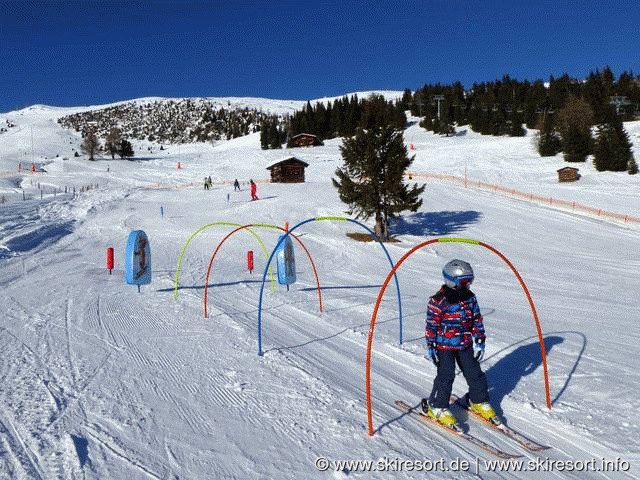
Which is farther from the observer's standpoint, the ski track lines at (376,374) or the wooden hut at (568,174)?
the wooden hut at (568,174)

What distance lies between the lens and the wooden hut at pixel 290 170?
52.9 metres

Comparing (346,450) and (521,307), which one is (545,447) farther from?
(521,307)

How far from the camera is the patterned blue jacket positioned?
5.34 meters

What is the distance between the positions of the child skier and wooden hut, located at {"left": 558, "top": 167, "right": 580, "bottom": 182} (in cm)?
5216

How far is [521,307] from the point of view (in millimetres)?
13453

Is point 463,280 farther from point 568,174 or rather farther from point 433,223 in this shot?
point 568,174

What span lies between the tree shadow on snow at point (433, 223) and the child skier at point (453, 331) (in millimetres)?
27248

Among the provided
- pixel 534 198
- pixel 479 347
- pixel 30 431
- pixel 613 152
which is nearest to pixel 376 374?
pixel 479 347

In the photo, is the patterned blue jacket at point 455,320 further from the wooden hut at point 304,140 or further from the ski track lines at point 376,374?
the wooden hut at point 304,140

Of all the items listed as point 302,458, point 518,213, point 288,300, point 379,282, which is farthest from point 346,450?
point 518,213

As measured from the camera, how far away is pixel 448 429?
5617 mm

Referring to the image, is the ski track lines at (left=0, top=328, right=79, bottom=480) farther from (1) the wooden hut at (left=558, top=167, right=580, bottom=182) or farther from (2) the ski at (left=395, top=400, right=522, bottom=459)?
(1) the wooden hut at (left=558, top=167, right=580, bottom=182)

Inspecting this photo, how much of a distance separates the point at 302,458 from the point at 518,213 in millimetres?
37212

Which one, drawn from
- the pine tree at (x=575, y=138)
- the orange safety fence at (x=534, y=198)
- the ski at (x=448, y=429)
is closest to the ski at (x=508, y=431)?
the ski at (x=448, y=429)
